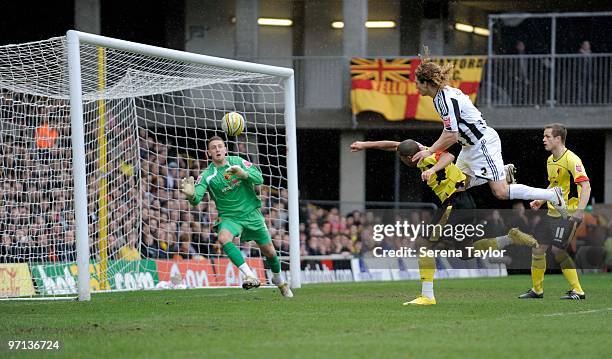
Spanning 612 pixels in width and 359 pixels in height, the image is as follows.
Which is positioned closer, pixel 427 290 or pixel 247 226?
pixel 427 290

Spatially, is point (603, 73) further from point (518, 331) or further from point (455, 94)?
point (518, 331)

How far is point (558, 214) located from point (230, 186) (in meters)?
4.10

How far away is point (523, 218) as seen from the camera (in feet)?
84.5

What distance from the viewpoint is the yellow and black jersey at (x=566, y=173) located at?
1284 cm

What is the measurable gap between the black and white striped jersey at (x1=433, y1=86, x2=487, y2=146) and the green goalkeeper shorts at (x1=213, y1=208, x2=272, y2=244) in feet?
10.0

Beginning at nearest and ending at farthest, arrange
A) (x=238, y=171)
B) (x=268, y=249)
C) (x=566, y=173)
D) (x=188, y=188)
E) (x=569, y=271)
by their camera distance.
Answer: (x=188, y=188) → (x=238, y=171) → (x=566, y=173) → (x=569, y=271) → (x=268, y=249)

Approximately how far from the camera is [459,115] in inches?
450

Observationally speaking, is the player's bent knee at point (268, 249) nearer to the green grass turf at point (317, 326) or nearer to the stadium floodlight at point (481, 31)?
the green grass turf at point (317, 326)

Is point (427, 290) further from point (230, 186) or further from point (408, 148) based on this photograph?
point (230, 186)

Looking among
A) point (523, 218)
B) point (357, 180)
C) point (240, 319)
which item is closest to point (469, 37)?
point (357, 180)

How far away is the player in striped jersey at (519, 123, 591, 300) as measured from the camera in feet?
42.0

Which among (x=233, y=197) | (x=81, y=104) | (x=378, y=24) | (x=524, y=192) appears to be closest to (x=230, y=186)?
(x=233, y=197)

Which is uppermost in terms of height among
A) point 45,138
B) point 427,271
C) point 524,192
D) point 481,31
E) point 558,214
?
point 481,31

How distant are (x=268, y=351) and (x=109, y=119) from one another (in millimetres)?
9246
